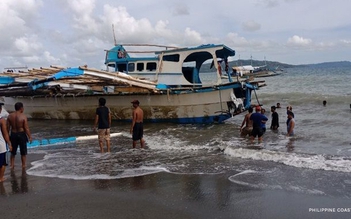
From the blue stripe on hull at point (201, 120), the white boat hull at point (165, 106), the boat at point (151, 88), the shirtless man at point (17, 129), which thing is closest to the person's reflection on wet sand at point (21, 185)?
the shirtless man at point (17, 129)

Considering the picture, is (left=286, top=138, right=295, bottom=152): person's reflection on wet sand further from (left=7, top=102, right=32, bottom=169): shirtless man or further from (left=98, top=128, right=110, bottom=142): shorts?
(left=7, top=102, right=32, bottom=169): shirtless man

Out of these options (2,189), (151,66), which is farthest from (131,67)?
(2,189)

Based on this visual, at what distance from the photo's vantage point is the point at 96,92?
54.7 ft

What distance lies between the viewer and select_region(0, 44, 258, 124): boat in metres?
14.1

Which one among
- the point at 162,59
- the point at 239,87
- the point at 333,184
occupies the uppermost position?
the point at 162,59

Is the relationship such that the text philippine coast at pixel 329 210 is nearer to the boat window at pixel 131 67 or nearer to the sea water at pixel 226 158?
the sea water at pixel 226 158

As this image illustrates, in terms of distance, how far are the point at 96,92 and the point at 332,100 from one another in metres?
17.7

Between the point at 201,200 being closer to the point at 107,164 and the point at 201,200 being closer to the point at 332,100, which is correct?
the point at 107,164

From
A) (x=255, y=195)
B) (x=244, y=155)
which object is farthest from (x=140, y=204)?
(x=244, y=155)

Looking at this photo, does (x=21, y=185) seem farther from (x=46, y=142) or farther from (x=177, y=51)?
Answer: (x=177, y=51)

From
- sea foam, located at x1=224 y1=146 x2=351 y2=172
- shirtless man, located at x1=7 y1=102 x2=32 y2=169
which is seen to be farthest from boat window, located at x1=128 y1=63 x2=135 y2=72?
shirtless man, located at x1=7 y1=102 x2=32 y2=169

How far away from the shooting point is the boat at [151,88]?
1412 cm

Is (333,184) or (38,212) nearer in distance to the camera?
(38,212)

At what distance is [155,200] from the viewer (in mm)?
5391
